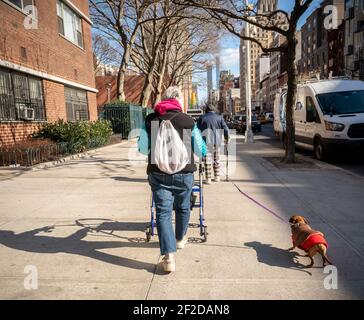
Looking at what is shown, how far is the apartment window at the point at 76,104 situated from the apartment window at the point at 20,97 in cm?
316

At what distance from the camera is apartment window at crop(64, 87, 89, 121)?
57.4 ft

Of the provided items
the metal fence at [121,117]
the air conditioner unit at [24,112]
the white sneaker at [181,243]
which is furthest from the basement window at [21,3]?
the white sneaker at [181,243]

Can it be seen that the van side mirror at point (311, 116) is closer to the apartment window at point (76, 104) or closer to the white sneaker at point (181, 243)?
the white sneaker at point (181, 243)

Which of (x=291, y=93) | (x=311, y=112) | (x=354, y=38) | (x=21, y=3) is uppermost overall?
(x=354, y=38)

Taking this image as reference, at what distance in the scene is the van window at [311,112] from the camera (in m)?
11.9

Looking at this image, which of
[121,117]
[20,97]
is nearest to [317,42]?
[121,117]

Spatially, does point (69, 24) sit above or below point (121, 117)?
above

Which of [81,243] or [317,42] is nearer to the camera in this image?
[81,243]

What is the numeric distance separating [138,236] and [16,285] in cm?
174

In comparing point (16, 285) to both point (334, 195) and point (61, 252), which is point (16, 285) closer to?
point (61, 252)

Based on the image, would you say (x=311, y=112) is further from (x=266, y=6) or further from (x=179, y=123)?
(x=179, y=123)

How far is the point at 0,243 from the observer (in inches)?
183

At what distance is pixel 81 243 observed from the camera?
15.2 ft

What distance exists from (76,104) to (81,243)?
50.1ft
